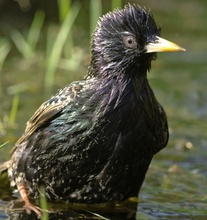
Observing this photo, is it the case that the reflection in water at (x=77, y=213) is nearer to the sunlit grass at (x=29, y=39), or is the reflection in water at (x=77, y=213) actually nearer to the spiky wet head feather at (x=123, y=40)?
the spiky wet head feather at (x=123, y=40)

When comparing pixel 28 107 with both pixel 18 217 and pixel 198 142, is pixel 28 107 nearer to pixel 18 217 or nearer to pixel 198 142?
pixel 198 142

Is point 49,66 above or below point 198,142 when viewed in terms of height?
above

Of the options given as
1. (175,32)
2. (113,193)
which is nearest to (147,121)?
(113,193)

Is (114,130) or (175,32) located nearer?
(114,130)

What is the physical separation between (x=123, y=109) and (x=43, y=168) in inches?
30.4

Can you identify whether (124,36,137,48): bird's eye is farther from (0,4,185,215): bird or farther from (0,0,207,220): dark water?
(0,0,207,220): dark water

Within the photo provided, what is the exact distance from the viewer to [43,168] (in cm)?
638

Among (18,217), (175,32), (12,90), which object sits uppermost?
(175,32)

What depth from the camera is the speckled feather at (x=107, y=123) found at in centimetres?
611

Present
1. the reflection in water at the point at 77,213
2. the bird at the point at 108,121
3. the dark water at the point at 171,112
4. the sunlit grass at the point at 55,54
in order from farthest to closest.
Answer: the sunlit grass at the point at 55,54, the dark water at the point at 171,112, the reflection in water at the point at 77,213, the bird at the point at 108,121

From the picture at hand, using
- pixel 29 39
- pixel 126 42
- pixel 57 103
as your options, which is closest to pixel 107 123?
pixel 57 103

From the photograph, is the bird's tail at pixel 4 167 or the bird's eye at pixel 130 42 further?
the bird's tail at pixel 4 167

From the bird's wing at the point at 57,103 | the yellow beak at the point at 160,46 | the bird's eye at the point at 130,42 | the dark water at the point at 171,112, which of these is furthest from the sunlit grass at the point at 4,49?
the yellow beak at the point at 160,46

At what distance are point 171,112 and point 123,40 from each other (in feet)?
10.8
